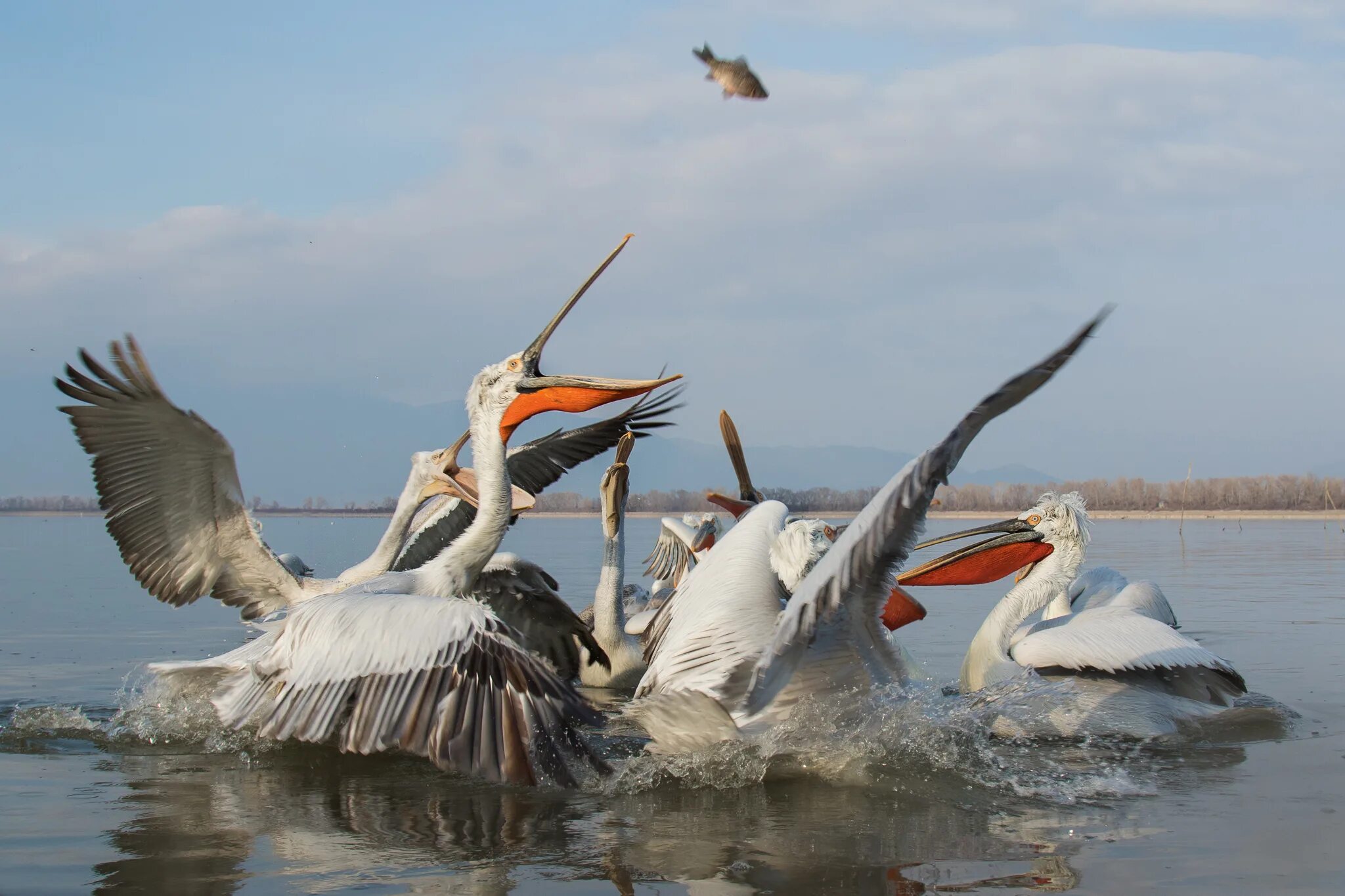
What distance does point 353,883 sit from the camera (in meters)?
2.89

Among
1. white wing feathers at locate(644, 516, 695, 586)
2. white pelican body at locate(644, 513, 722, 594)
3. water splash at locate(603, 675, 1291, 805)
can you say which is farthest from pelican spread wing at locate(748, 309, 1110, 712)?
white wing feathers at locate(644, 516, 695, 586)

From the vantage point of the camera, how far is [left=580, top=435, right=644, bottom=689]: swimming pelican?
6.94 m

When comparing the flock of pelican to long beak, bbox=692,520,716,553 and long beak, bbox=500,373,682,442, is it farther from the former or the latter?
long beak, bbox=692,520,716,553

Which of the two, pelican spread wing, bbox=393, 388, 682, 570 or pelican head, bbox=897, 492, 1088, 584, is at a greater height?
pelican spread wing, bbox=393, 388, 682, 570

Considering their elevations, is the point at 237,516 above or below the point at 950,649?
above

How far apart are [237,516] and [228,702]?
1.17m

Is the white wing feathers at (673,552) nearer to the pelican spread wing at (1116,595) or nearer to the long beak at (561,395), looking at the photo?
the pelican spread wing at (1116,595)

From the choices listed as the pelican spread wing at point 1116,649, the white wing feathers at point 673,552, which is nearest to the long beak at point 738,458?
the pelican spread wing at point 1116,649

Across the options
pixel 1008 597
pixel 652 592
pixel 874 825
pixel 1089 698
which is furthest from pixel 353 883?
pixel 652 592

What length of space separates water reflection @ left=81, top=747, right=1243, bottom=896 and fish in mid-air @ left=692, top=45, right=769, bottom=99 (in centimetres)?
346

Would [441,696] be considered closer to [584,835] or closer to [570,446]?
[584,835]

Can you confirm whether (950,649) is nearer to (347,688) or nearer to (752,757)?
A: (752,757)

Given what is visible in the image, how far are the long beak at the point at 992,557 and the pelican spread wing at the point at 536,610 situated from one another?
1.71 meters

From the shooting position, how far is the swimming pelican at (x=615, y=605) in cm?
694
